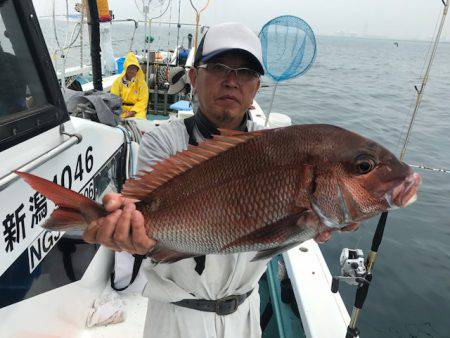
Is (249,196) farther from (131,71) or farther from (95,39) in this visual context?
(131,71)

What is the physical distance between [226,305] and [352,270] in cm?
113

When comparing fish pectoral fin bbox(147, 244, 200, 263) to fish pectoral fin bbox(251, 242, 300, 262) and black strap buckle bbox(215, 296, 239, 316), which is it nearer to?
fish pectoral fin bbox(251, 242, 300, 262)

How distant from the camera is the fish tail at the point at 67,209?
4.08 ft

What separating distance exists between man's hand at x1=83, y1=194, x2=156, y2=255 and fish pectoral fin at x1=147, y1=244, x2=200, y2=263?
2.4 inches

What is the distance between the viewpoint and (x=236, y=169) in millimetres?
1385

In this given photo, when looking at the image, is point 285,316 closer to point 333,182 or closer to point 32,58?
point 333,182

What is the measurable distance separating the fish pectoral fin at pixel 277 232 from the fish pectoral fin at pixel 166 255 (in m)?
0.27

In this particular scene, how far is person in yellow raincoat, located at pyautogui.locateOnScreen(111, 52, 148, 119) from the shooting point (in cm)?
815

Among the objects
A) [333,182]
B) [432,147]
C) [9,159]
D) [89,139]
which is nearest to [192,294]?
[333,182]

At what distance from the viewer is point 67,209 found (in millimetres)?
1306

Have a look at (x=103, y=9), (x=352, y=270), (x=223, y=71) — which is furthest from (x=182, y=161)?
(x=103, y=9)

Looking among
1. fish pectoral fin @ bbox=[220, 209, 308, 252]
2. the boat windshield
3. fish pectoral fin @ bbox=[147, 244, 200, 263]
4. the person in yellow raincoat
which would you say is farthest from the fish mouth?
the person in yellow raincoat

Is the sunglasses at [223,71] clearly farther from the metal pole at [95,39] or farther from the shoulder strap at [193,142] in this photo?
the metal pole at [95,39]

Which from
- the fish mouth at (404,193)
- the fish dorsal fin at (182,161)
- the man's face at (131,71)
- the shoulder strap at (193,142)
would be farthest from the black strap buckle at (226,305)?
the man's face at (131,71)
